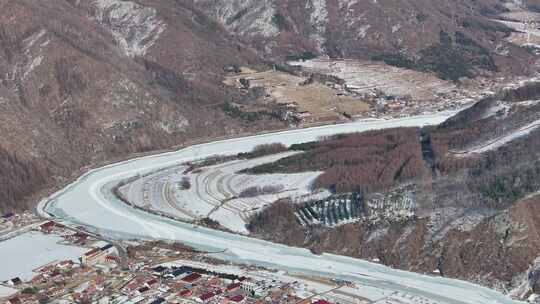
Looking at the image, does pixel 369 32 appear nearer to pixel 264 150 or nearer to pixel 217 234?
pixel 264 150

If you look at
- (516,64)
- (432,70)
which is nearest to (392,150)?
(432,70)

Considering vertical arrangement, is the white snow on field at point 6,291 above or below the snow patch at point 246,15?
below

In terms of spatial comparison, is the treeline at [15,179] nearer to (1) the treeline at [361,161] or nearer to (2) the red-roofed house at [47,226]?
(2) the red-roofed house at [47,226]

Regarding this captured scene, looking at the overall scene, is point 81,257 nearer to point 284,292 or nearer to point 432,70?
point 284,292

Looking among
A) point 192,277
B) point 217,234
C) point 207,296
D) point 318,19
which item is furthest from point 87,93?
point 318,19

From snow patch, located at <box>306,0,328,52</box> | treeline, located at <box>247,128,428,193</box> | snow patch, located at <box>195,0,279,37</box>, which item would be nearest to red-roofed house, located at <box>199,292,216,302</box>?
treeline, located at <box>247,128,428,193</box>

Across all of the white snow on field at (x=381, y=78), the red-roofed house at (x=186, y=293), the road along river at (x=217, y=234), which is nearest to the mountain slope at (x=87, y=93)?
the road along river at (x=217, y=234)
